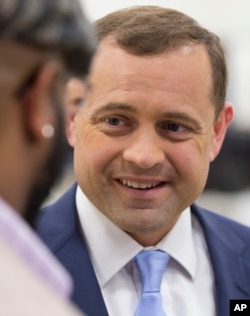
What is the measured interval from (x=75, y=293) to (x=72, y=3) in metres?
0.87

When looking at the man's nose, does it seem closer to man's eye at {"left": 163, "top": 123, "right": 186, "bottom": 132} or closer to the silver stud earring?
man's eye at {"left": 163, "top": 123, "right": 186, "bottom": 132}

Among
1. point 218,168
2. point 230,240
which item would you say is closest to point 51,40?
point 230,240

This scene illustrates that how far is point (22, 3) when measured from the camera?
642 mm

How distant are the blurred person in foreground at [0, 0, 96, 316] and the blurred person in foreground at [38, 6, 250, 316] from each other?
0.75m

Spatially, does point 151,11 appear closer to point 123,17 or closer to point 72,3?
point 123,17

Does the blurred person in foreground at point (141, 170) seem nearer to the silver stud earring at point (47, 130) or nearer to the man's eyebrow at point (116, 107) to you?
the man's eyebrow at point (116, 107)

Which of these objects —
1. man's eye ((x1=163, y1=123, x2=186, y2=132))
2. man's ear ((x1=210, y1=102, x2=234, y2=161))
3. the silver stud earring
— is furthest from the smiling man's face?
the silver stud earring

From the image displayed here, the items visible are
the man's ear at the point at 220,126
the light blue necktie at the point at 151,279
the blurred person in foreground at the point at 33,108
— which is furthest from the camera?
the man's ear at the point at 220,126

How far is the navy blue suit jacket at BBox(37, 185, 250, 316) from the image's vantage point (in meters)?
1.47

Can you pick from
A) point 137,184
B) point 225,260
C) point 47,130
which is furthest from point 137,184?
point 47,130

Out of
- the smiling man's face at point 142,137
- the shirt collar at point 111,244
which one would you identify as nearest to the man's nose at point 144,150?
the smiling man's face at point 142,137

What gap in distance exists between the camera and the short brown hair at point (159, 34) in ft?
4.92

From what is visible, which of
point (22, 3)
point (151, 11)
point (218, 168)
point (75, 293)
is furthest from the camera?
point (218, 168)

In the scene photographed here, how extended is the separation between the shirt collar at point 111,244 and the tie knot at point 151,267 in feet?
0.05
